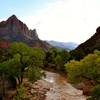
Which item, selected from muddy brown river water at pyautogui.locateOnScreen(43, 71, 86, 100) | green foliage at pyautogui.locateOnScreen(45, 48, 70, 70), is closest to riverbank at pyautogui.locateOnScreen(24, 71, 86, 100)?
muddy brown river water at pyautogui.locateOnScreen(43, 71, 86, 100)

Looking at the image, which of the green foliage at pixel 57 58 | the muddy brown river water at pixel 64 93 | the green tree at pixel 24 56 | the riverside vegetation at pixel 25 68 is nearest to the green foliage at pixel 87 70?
the riverside vegetation at pixel 25 68

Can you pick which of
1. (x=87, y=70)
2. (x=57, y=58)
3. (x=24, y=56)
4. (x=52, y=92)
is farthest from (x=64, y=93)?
(x=57, y=58)

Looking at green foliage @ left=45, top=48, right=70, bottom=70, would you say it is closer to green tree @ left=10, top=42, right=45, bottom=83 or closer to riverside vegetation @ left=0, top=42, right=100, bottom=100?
riverside vegetation @ left=0, top=42, right=100, bottom=100

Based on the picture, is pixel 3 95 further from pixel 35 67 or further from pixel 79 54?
pixel 79 54

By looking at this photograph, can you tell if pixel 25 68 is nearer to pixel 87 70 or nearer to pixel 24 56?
pixel 24 56

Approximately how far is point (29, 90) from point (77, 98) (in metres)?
15.1

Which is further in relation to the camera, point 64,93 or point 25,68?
point 25,68

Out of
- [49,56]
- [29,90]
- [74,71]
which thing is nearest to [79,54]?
[49,56]

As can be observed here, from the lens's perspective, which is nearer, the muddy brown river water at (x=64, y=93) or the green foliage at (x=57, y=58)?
the muddy brown river water at (x=64, y=93)

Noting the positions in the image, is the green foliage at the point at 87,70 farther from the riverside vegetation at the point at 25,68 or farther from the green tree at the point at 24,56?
the green tree at the point at 24,56

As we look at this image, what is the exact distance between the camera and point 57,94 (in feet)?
264

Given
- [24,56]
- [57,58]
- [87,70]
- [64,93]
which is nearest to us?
[87,70]

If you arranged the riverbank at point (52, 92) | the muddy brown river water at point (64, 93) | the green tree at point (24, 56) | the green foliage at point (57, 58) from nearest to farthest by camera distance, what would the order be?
1. the muddy brown river water at point (64, 93)
2. the riverbank at point (52, 92)
3. the green tree at point (24, 56)
4. the green foliage at point (57, 58)

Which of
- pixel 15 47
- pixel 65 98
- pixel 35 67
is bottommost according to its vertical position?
pixel 65 98
